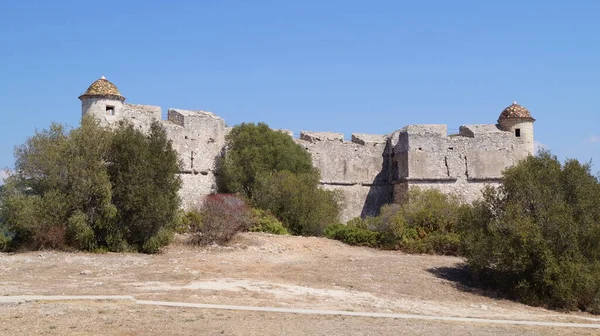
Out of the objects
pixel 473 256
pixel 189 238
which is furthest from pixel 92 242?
pixel 473 256

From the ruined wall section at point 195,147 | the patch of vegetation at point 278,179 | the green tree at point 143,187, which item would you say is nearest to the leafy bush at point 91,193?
the green tree at point 143,187

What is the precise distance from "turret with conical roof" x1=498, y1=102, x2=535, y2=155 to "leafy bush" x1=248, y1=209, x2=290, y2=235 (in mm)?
14139

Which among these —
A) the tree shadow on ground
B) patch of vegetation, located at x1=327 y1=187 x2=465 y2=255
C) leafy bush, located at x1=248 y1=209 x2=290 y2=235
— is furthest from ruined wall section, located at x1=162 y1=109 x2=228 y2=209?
→ the tree shadow on ground

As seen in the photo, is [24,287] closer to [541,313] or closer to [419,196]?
[541,313]

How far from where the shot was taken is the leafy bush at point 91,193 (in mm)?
19562

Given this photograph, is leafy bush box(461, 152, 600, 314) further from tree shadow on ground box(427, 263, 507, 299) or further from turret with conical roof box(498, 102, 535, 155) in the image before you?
turret with conical roof box(498, 102, 535, 155)

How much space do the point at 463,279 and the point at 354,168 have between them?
16129mm

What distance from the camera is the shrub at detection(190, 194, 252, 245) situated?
71.9ft

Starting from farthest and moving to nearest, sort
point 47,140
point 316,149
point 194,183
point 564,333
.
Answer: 1. point 316,149
2. point 194,183
3. point 47,140
4. point 564,333

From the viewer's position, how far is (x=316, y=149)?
33.9 meters

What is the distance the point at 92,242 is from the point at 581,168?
14048 mm

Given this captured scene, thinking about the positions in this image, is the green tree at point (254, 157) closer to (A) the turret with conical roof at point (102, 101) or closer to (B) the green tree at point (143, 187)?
(A) the turret with conical roof at point (102, 101)

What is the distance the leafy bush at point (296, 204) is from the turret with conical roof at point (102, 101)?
6.60 meters

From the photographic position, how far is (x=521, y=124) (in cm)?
3384
